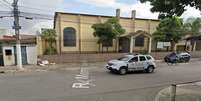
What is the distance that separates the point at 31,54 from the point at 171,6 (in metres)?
17.6

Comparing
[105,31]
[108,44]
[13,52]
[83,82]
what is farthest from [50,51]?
[83,82]

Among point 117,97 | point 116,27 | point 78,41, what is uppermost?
point 116,27

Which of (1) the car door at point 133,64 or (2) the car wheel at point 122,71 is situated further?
(1) the car door at point 133,64

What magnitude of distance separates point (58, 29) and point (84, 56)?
8927 mm

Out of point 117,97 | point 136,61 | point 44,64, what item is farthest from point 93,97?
point 44,64

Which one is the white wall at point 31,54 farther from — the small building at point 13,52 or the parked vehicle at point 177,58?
the parked vehicle at point 177,58

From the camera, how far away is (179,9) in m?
9.51

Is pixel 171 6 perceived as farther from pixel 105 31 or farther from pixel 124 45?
pixel 124 45

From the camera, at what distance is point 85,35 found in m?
33.5

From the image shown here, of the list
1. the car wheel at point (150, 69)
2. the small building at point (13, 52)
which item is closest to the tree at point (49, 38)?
the small building at point (13, 52)

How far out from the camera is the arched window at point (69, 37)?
3238cm

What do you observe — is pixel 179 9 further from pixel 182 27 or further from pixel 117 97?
pixel 182 27

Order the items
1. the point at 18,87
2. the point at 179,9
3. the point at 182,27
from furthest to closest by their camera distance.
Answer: the point at 182,27 → the point at 18,87 → the point at 179,9

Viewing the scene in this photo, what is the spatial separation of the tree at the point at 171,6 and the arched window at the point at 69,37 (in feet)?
77.0
